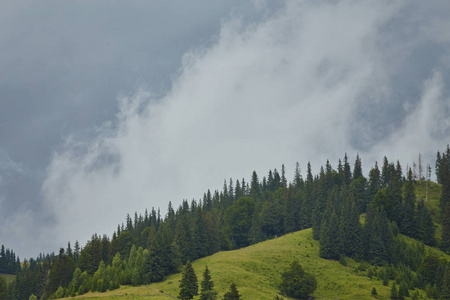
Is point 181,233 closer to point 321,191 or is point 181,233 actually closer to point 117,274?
point 117,274

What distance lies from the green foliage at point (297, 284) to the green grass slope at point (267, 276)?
2704mm

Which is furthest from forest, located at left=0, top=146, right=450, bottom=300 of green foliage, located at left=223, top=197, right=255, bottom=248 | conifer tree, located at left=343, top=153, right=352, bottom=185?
conifer tree, located at left=343, top=153, right=352, bottom=185

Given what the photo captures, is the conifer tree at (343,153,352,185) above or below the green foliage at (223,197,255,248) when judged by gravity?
above

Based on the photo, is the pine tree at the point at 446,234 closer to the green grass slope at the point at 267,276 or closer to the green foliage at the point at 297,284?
the green grass slope at the point at 267,276

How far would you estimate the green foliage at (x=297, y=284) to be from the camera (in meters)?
90.2

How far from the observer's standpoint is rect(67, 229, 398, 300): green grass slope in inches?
3341

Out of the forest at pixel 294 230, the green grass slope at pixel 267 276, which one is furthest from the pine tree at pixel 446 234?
the green grass slope at pixel 267 276

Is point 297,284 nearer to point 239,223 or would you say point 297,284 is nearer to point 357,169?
point 239,223

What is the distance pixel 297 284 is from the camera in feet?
296

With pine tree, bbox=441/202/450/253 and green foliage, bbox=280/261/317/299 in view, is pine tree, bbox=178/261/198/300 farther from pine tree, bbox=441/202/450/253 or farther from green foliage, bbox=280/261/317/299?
pine tree, bbox=441/202/450/253

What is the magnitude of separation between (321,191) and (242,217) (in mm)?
37256

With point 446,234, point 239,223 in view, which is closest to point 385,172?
point 446,234

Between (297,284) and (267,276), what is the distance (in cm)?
1065

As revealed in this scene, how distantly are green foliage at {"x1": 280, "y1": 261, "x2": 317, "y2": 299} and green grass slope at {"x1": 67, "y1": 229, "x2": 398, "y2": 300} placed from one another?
106 inches
